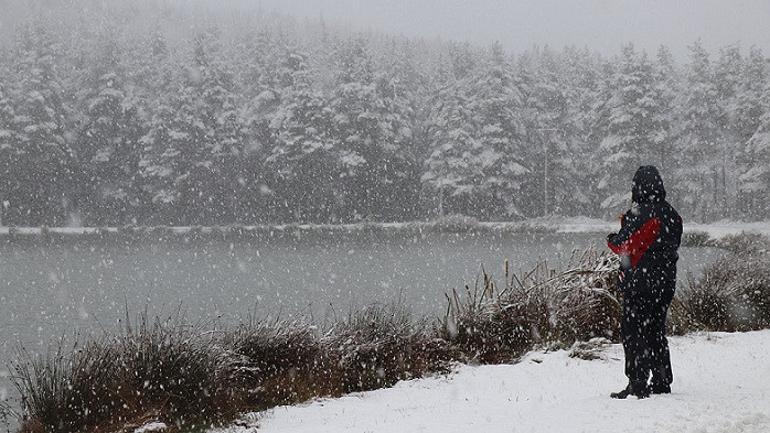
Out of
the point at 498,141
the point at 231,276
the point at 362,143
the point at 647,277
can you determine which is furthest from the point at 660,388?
the point at 362,143

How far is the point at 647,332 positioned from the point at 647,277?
51 cm

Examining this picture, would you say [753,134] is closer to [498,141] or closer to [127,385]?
[498,141]

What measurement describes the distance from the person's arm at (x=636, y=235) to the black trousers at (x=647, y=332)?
0.75 feet

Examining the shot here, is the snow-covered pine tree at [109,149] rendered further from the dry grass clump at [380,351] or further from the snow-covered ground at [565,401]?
the snow-covered ground at [565,401]

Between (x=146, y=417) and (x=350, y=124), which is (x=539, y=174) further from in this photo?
(x=146, y=417)

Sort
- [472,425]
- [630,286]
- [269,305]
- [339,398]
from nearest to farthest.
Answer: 1. [472,425]
2. [630,286]
3. [339,398]
4. [269,305]

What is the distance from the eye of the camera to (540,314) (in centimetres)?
989

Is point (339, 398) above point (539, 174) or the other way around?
the other way around

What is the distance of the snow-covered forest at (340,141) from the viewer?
44375mm

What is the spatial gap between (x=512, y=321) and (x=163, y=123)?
131 feet

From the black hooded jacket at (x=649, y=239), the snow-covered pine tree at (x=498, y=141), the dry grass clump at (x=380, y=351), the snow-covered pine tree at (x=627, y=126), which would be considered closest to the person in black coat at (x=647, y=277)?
the black hooded jacket at (x=649, y=239)

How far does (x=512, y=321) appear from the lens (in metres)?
9.88

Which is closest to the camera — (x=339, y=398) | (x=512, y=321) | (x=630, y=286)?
(x=630, y=286)

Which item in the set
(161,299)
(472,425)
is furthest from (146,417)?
(161,299)
